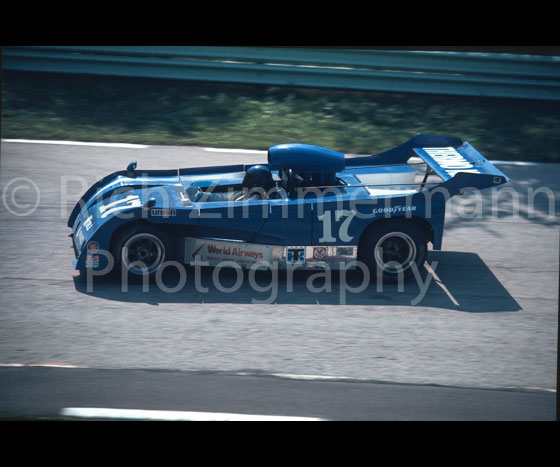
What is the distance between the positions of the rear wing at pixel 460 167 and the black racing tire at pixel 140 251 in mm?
2764

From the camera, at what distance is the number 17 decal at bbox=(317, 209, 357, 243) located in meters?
6.91

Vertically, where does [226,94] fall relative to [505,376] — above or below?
above

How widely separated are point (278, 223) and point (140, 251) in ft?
4.40

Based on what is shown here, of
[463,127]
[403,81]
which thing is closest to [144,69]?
[403,81]

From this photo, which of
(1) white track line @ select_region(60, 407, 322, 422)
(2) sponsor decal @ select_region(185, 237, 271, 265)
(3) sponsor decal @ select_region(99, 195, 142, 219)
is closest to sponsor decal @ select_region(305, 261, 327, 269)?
(2) sponsor decal @ select_region(185, 237, 271, 265)

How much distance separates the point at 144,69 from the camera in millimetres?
12250

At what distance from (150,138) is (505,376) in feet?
24.4

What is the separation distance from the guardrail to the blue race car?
5087 millimetres

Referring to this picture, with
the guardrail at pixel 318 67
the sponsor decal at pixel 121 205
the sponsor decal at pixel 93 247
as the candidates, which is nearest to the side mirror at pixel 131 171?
the sponsor decal at pixel 121 205

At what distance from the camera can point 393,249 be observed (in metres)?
7.13

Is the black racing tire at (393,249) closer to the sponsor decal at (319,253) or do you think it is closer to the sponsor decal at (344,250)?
the sponsor decal at (344,250)

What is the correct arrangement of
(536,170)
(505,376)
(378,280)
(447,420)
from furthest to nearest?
(536,170), (378,280), (505,376), (447,420)

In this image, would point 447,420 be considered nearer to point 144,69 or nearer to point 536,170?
point 536,170

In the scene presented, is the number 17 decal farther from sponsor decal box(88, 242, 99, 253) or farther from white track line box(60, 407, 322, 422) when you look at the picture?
white track line box(60, 407, 322, 422)
